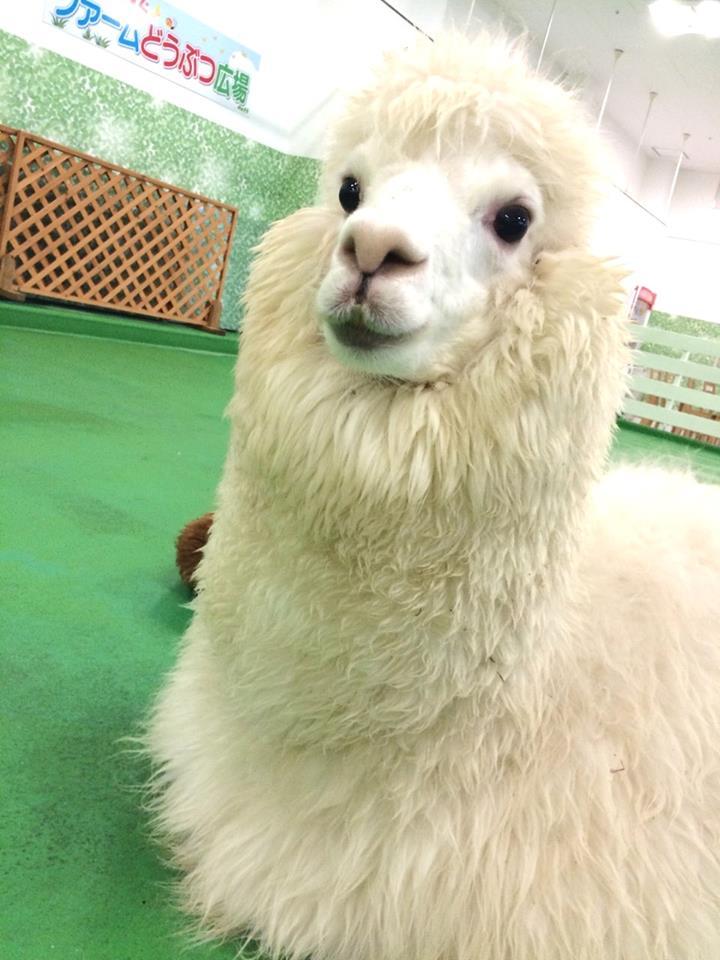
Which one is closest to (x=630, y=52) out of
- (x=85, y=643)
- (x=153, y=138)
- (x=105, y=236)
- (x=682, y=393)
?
(x=682, y=393)

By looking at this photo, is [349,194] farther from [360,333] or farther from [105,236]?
[105,236]

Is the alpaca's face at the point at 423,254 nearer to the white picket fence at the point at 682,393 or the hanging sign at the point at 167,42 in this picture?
the hanging sign at the point at 167,42

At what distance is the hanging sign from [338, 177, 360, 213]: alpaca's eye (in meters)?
5.32

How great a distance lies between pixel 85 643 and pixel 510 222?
0.92 metres

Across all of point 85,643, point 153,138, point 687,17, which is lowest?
point 85,643

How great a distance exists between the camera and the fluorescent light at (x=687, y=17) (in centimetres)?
660

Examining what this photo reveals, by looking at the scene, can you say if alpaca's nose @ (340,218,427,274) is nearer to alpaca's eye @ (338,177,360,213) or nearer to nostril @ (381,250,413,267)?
nostril @ (381,250,413,267)

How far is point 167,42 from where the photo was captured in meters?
5.86

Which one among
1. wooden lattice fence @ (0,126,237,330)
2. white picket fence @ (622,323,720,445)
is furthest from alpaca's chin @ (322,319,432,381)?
white picket fence @ (622,323,720,445)

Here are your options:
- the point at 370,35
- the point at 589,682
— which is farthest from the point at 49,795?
the point at 370,35

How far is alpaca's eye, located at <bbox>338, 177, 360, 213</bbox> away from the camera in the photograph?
80 cm

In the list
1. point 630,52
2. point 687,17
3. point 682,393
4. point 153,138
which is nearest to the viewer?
point 153,138

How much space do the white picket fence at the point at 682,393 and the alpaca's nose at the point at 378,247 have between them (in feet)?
22.9

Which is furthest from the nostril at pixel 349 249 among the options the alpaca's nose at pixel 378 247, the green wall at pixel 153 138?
the green wall at pixel 153 138
